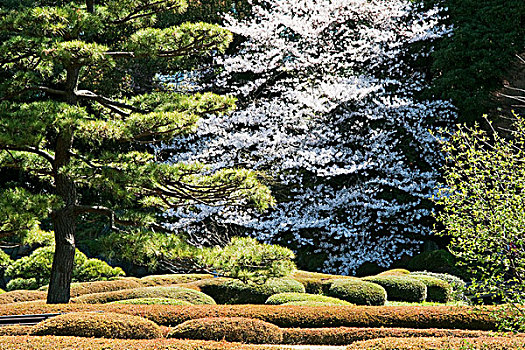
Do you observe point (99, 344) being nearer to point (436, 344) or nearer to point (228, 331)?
point (228, 331)

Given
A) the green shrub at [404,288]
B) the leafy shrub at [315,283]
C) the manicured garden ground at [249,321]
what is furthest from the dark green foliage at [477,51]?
the leafy shrub at [315,283]

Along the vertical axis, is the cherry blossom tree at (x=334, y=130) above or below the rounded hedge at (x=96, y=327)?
above

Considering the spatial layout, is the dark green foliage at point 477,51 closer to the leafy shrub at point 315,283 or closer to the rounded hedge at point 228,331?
the leafy shrub at point 315,283

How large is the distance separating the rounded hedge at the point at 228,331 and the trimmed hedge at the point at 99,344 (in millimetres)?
578

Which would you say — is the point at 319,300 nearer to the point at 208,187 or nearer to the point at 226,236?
the point at 208,187

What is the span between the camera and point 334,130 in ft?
41.5

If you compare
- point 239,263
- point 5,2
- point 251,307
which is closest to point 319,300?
point 251,307

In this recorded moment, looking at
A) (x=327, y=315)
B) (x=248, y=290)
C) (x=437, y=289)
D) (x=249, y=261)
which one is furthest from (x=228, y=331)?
(x=437, y=289)

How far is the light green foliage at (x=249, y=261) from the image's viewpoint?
5887 mm

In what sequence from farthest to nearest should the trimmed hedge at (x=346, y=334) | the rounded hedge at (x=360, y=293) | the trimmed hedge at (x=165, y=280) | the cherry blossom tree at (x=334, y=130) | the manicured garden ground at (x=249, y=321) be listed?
the cherry blossom tree at (x=334, y=130), the trimmed hedge at (x=165, y=280), the rounded hedge at (x=360, y=293), the trimmed hedge at (x=346, y=334), the manicured garden ground at (x=249, y=321)

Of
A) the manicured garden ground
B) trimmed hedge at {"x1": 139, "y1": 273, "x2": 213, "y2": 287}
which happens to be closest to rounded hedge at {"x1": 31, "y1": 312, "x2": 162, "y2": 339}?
the manicured garden ground

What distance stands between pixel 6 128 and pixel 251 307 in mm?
3793

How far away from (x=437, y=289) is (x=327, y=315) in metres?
5.40

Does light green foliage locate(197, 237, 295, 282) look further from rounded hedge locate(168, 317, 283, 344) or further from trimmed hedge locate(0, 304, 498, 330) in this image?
trimmed hedge locate(0, 304, 498, 330)
